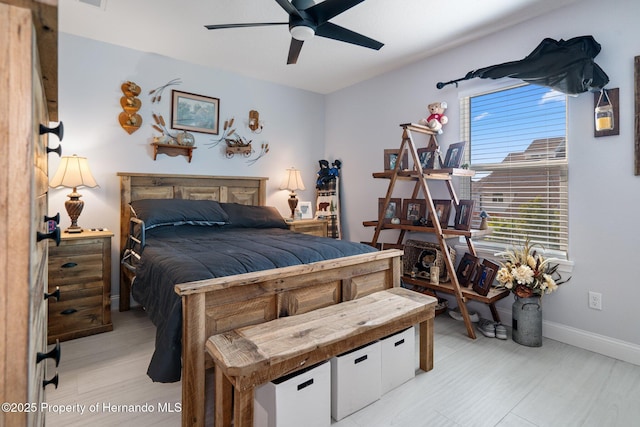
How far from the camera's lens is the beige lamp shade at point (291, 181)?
4203 mm

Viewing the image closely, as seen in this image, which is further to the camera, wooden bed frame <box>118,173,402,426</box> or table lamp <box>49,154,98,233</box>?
table lamp <box>49,154,98,233</box>

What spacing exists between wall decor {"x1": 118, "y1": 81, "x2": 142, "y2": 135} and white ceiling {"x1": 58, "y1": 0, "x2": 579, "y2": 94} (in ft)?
1.36

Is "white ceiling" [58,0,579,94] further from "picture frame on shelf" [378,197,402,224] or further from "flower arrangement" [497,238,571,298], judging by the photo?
"flower arrangement" [497,238,571,298]

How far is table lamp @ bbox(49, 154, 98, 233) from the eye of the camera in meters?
2.74

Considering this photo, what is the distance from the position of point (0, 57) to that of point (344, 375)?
1.71 metres

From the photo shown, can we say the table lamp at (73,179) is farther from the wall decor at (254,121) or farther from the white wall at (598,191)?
the white wall at (598,191)

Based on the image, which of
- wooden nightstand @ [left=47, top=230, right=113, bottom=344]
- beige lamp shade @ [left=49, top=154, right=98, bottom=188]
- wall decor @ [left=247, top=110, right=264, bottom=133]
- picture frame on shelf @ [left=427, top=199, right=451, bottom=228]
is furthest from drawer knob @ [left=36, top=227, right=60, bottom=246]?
wall decor @ [left=247, top=110, right=264, bottom=133]

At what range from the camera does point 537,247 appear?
2736mm

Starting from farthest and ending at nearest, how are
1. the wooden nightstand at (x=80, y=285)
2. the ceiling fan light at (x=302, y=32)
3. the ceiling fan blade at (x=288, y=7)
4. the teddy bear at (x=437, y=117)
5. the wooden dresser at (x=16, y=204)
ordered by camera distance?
the teddy bear at (x=437, y=117)
the wooden nightstand at (x=80, y=285)
the ceiling fan light at (x=302, y=32)
the ceiling fan blade at (x=288, y=7)
the wooden dresser at (x=16, y=204)

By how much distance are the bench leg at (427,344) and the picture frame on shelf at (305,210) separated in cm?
258

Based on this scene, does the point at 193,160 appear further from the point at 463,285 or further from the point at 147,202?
the point at 463,285

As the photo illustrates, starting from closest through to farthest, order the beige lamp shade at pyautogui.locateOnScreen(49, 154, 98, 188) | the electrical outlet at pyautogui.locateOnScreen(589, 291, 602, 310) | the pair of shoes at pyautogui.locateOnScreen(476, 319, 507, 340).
Answer: the electrical outlet at pyautogui.locateOnScreen(589, 291, 602, 310)
the pair of shoes at pyautogui.locateOnScreen(476, 319, 507, 340)
the beige lamp shade at pyautogui.locateOnScreen(49, 154, 98, 188)

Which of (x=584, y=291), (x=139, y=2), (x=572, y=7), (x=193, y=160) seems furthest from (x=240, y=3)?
(x=584, y=291)

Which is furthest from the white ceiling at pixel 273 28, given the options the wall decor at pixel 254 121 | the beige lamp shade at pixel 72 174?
the beige lamp shade at pixel 72 174
